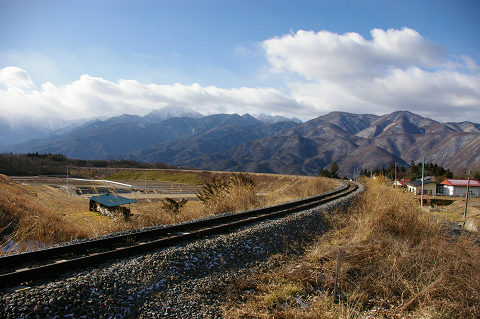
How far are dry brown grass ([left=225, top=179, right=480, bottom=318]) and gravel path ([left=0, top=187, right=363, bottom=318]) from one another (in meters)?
0.55

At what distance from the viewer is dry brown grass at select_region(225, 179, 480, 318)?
459 cm

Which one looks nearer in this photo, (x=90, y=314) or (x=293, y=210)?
(x=90, y=314)

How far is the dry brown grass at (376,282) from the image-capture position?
4.59 metres

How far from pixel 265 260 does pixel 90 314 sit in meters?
3.72

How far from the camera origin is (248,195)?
13.4 metres

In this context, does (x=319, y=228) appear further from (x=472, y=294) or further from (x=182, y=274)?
(x=182, y=274)

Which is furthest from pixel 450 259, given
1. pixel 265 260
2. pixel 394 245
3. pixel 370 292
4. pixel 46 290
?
pixel 46 290

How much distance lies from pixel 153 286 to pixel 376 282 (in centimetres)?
427

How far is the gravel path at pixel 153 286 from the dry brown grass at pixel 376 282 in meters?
0.55

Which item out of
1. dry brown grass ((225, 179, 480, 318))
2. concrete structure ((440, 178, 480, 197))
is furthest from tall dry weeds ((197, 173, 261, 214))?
concrete structure ((440, 178, 480, 197))

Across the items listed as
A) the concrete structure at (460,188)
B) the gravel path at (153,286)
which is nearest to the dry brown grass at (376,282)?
the gravel path at (153,286)

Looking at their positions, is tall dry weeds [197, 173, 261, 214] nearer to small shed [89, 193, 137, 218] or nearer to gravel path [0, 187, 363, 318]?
gravel path [0, 187, 363, 318]

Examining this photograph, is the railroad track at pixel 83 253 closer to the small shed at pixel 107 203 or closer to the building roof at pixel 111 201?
the small shed at pixel 107 203

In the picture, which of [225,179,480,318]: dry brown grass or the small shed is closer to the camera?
[225,179,480,318]: dry brown grass
